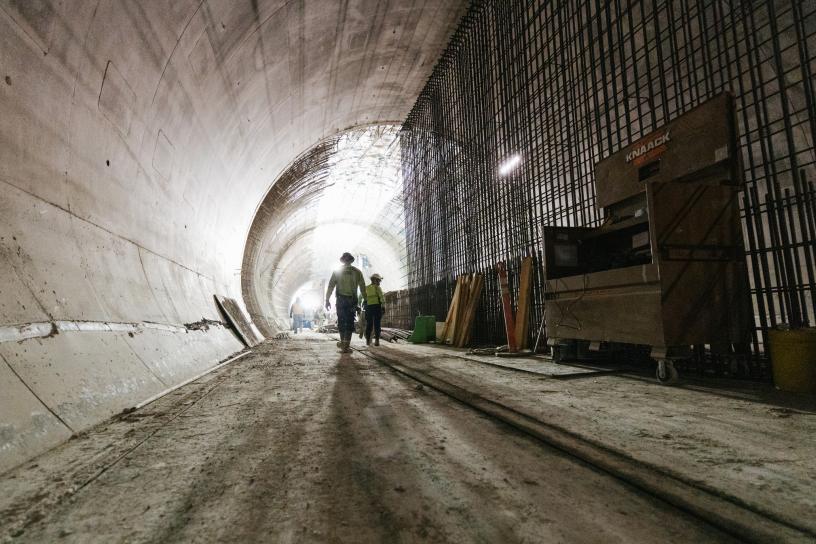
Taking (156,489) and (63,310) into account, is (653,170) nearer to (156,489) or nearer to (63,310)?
(156,489)

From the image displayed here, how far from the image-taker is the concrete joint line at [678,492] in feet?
3.17

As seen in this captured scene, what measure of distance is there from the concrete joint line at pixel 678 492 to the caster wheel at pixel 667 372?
5.81 ft

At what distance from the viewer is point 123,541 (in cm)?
98

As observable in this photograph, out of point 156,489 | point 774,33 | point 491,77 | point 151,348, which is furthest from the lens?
point 491,77

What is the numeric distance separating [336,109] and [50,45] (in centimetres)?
662

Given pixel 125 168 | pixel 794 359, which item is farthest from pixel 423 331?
pixel 794 359

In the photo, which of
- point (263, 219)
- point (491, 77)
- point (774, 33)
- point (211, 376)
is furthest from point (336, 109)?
point (774, 33)

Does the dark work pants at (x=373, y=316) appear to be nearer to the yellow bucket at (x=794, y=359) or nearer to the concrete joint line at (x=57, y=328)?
the concrete joint line at (x=57, y=328)

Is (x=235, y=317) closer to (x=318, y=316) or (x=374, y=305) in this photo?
(x=374, y=305)

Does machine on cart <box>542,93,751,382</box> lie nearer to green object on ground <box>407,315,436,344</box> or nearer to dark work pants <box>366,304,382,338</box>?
dark work pants <box>366,304,382,338</box>

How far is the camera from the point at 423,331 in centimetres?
912

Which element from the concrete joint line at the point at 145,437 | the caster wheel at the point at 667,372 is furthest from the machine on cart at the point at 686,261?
the concrete joint line at the point at 145,437

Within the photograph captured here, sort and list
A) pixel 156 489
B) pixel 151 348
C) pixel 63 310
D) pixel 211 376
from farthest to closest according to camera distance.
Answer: pixel 211 376
pixel 151 348
pixel 63 310
pixel 156 489

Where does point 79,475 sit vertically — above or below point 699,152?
below
